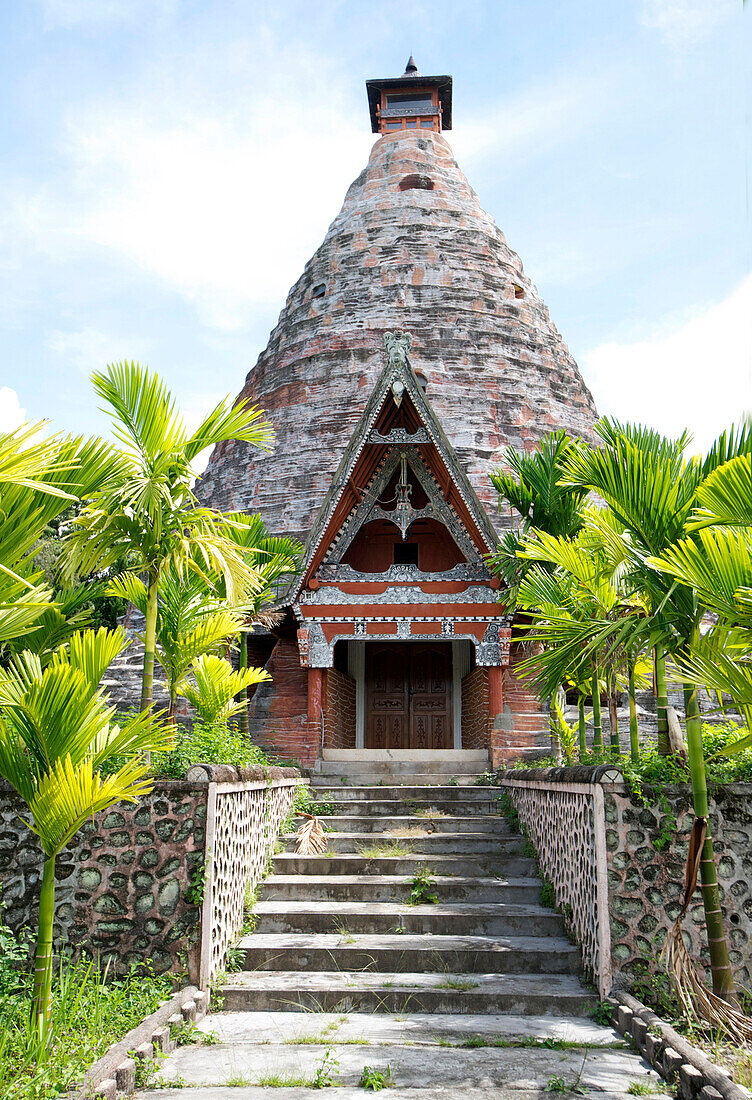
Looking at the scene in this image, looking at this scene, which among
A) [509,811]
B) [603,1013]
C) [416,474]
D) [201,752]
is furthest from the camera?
[416,474]

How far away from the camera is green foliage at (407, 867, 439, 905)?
7512mm

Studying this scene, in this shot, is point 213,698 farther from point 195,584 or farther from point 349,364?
point 349,364

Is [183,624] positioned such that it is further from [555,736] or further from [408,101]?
[408,101]

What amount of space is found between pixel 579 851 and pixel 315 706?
22.1ft

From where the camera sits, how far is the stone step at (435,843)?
8641mm

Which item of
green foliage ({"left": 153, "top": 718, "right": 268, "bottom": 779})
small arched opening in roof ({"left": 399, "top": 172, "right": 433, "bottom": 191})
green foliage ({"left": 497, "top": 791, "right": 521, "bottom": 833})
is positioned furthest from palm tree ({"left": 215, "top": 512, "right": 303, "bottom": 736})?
small arched opening in roof ({"left": 399, "top": 172, "right": 433, "bottom": 191})

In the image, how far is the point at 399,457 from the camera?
1368 centimetres

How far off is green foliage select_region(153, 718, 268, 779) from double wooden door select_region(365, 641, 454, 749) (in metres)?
7.21

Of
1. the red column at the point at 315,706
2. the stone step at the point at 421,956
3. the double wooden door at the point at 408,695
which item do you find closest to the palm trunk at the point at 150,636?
the stone step at the point at 421,956

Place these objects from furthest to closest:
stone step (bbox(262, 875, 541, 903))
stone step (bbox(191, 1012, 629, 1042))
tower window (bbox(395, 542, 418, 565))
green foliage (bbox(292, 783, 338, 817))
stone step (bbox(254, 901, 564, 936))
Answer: tower window (bbox(395, 542, 418, 565)) < green foliage (bbox(292, 783, 338, 817)) < stone step (bbox(262, 875, 541, 903)) < stone step (bbox(254, 901, 564, 936)) < stone step (bbox(191, 1012, 629, 1042))

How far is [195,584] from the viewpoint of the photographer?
7.82 meters

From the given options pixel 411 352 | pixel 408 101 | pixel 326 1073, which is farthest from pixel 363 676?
pixel 408 101

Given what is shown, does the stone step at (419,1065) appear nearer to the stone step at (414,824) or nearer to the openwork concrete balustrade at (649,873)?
the openwork concrete balustrade at (649,873)

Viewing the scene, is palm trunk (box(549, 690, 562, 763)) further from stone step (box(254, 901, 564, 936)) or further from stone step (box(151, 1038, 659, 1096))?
stone step (box(151, 1038, 659, 1096))
